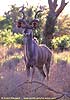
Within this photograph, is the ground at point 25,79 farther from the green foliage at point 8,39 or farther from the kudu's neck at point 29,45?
the green foliage at point 8,39

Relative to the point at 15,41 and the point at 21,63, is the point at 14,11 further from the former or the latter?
the point at 21,63

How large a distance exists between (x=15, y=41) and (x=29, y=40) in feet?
37.1

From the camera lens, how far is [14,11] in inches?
1209

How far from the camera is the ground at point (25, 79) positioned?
8.38 metres

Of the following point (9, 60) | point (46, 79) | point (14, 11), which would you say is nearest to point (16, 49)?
point (9, 60)

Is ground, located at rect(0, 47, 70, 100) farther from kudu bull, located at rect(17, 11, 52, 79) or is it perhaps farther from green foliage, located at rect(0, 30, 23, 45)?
green foliage, located at rect(0, 30, 23, 45)

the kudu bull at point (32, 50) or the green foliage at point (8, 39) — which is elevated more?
the kudu bull at point (32, 50)

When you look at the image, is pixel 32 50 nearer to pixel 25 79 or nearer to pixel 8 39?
pixel 25 79

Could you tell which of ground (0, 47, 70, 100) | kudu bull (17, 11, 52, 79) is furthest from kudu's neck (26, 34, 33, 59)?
ground (0, 47, 70, 100)

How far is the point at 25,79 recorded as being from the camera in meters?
9.54

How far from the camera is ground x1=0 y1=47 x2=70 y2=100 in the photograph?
8.38m

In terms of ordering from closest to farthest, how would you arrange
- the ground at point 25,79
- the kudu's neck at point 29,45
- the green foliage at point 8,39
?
the kudu's neck at point 29,45, the ground at point 25,79, the green foliage at point 8,39

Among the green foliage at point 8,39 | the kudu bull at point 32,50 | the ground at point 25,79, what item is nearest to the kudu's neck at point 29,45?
the kudu bull at point 32,50

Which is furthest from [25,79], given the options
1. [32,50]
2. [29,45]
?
[29,45]
